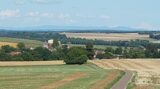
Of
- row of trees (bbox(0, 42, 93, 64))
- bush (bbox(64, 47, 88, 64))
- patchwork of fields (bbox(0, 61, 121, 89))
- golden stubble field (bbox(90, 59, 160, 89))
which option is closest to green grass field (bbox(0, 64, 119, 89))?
patchwork of fields (bbox(0, 61, 121, 89))

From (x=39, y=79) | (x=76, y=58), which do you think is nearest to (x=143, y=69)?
(x=76, y=58)

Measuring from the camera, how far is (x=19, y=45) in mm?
184125

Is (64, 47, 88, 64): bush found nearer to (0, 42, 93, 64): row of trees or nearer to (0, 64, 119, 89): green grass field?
(0, 42, 93, 64): row of trees

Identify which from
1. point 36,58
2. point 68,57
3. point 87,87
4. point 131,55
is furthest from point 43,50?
point 87,87

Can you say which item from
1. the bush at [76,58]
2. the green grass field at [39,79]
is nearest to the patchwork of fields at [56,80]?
the green grass field at [39,79]

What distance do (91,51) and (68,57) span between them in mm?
27731

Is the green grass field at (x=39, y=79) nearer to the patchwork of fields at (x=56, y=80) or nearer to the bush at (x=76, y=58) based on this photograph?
the patchwork of fields at (x=56, y=80)

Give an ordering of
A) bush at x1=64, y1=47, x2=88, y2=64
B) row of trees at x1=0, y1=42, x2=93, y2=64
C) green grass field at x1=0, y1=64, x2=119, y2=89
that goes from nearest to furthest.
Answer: green grass field at x1=0, y1=64, x2=119, y2=89
bush at x1=64, y1=47, x2=88, y2=64
row of trees at x1=0, y1=42, x2=93, y2=64

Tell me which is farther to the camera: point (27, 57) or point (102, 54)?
point (102, 54)

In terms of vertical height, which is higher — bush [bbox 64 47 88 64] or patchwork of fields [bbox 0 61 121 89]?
patchwork of fields [bbox 0 61 121 89]

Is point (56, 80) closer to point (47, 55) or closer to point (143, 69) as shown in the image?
point (143, 69)

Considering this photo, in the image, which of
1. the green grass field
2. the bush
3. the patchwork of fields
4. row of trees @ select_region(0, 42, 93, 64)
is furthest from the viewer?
row of trees @ select_region(0, 42, 93, 64)

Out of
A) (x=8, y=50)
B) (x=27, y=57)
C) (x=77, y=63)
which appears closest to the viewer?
(x=77, y=63)

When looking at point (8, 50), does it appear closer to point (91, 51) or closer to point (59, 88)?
point (91, 51)
